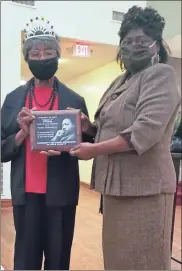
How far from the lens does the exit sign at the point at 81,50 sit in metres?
2.36

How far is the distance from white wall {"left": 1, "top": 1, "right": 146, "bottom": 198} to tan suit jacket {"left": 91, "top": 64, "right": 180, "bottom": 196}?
3.81ft

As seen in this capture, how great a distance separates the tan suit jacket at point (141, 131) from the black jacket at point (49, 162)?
21 cm

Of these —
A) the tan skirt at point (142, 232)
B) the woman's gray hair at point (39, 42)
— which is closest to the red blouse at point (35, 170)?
the woman's gray hair at point (39, 42)

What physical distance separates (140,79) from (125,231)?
1.65 ft

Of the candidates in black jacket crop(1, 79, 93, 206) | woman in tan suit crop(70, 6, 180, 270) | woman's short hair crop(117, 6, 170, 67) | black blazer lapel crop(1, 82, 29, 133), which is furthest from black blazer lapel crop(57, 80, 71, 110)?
woman's short hair crop(117, 6, 170, 67)

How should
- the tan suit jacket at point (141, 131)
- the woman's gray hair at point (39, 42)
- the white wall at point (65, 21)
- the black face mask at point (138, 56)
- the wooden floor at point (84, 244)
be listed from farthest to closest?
the white wall at point (65, 21), the wooden floor at point (84, 244), the woman's gray hair at point (39, 42), the black face mask at point (138, 56), the tan suit jacket at point (141, 131)

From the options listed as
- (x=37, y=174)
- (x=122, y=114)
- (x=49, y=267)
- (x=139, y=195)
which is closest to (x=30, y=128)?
(x=37, y=174)

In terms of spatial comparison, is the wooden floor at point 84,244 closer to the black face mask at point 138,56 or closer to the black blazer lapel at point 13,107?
the black blazer lapel at point 13,107

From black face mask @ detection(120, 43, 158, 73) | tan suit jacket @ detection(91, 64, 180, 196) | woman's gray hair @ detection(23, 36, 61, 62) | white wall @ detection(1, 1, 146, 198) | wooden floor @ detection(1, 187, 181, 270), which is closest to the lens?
tan suit jacket @ detection(91, 64, 180, 196)

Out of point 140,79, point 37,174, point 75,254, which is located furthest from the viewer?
point 75,254

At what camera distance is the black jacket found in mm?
1282

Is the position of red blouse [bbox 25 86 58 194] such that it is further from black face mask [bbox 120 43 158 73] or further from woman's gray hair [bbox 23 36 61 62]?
black face mask [bbox 120 43 158 73]

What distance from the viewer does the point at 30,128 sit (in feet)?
3.85

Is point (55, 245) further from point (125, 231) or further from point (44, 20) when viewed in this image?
point (44, 20)
